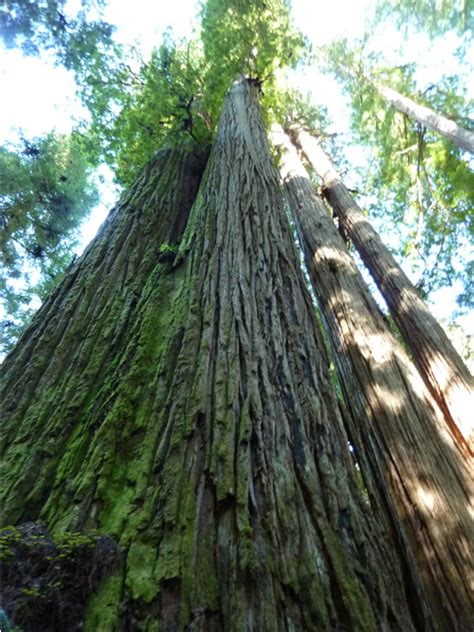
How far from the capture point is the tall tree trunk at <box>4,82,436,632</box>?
1195mm

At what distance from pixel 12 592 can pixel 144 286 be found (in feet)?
6.86

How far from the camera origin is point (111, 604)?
1166 mm

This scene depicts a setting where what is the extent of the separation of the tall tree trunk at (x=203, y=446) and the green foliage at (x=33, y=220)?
6831 millimetres

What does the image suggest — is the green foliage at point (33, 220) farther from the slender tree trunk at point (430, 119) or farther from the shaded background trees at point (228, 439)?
Answer: the slender tree trunk at point (430, 119)

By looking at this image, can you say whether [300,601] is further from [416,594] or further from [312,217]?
[312,217]

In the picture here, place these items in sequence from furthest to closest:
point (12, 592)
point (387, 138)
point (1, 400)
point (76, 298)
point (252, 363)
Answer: point (387, 138), point (76, 298), point (1, 400), point (252, 363), point (12, 592)

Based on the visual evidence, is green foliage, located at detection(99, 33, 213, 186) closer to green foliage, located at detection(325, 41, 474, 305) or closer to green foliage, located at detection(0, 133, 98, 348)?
green foliage, located at detection(0, 133, 98, 348)

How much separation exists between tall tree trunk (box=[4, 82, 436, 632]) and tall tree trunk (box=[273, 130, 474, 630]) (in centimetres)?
40

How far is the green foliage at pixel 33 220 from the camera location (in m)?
8.56

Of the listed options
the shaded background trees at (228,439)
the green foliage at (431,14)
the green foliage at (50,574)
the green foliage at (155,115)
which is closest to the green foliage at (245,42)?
the green foliage at (155,115)

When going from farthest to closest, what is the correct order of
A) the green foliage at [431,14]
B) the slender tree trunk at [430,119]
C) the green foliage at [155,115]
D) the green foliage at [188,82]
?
the green foliage at [431,14] → the slender tree trunk at [430,119] → the green foliage at [188,82] → the green foliage at [155,115]

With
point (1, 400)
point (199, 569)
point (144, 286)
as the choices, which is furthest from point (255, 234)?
point (199, 569)

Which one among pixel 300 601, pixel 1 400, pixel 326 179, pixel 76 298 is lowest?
pixel 300 601

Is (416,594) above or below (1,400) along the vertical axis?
below
